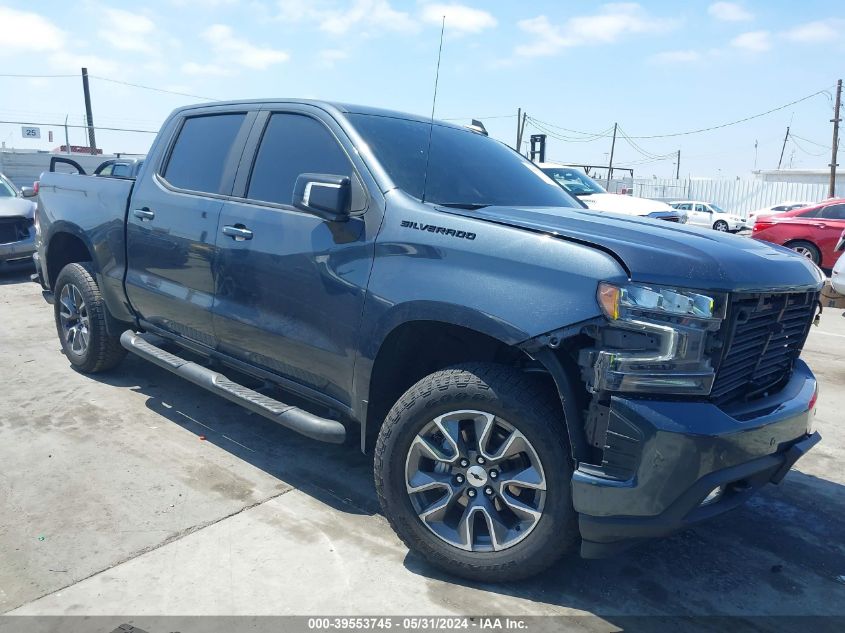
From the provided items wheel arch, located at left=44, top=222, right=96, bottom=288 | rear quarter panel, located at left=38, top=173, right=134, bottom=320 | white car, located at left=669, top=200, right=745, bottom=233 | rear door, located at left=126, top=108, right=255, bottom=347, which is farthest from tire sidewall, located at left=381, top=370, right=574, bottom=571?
white car, located at left=669, top=200, right=745, bottom=233

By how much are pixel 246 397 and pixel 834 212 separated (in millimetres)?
13759

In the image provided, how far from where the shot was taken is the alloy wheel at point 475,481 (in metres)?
2.73

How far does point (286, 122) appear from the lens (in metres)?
3.86

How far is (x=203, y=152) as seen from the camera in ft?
14.4

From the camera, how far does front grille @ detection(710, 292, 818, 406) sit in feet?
8.35

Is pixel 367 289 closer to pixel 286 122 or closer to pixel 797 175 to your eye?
pixel 286 122

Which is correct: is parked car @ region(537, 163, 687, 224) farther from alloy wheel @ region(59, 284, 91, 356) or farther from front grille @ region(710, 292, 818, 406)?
front grille @ region(710, 292, 818, 406)

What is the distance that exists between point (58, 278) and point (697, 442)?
4.99 metres

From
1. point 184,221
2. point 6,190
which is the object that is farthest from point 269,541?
point 6,190

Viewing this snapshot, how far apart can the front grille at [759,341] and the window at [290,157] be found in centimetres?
189

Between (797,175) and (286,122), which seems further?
(797,175)

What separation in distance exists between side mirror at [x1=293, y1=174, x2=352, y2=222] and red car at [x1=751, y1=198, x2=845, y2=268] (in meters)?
12.8

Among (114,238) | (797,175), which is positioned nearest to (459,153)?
(114,238)

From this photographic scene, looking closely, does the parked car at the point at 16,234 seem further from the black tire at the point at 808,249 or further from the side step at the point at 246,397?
the black tire at the point at 808,249
